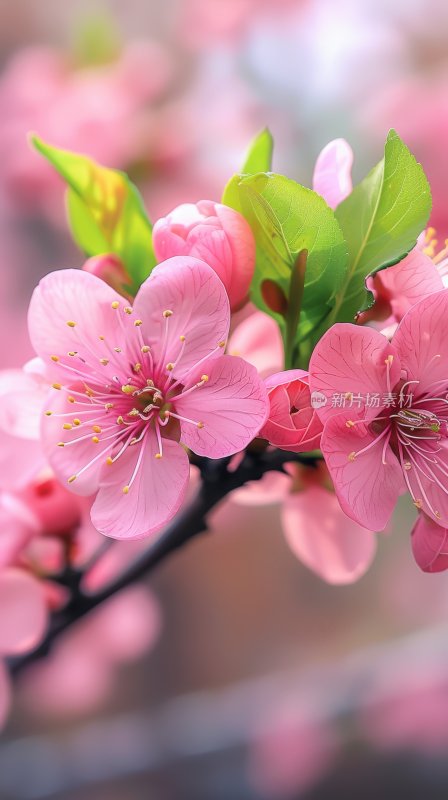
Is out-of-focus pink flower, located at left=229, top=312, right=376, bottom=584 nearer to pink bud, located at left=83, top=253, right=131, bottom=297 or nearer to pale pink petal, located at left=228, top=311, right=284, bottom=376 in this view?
pale pink petal, located at left=228, top=311, right=284, bottom=376

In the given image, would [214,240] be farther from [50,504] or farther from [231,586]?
[231,586]

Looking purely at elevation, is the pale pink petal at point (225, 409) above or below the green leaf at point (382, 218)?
below

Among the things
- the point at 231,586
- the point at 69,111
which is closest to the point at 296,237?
the point at 69,111

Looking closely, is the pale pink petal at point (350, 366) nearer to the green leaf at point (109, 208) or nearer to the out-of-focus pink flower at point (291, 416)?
the out-of-focus pink flower at point (291, 416)

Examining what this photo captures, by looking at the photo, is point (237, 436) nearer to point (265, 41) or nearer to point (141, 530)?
point (141, 530)

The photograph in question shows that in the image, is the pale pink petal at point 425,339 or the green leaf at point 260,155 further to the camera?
the green leaf at point 260,155

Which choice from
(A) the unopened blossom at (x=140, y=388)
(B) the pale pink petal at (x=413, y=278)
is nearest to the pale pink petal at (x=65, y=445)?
(A) the unopened blossom at (x=140, y=388)
